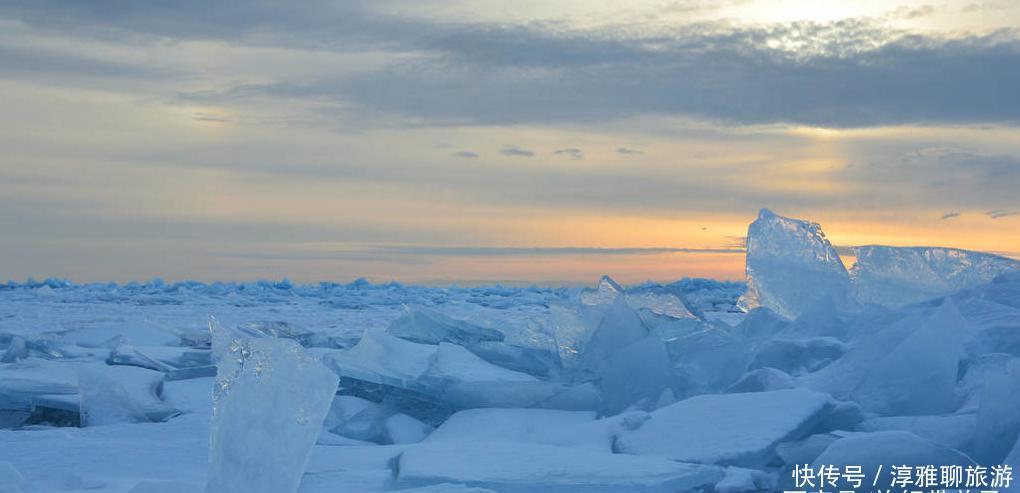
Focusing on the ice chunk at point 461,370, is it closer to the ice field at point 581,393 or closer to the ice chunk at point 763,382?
the ice field at point 581,393

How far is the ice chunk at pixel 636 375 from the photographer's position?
3.36 m

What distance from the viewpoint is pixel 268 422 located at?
186 cm

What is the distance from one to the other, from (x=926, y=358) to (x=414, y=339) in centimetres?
252

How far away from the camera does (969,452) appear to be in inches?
94.7

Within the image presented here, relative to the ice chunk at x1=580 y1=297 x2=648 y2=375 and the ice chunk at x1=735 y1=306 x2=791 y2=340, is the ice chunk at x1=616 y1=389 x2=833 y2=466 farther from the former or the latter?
the ice chunk at x1=735 y1=306 x2=791 y2=340

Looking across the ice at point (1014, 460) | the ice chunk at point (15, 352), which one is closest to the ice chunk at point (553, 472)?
the ice at point (1014, 460)

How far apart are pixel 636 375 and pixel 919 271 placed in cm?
168

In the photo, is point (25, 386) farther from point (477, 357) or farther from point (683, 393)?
point (683, 393)

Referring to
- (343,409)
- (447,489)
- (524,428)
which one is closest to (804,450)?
(447,489)

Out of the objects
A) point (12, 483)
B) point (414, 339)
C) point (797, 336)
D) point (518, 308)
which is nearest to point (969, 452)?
point (797, 336)

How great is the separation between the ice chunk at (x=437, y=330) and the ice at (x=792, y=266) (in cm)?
128

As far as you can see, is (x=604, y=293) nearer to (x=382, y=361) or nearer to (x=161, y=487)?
(x=382, y=361)

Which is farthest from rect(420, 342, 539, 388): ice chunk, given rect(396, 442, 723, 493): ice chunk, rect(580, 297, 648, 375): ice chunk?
rect(396, 442, 723, 493): ice chunk

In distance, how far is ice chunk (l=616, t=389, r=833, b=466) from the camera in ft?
7.89
